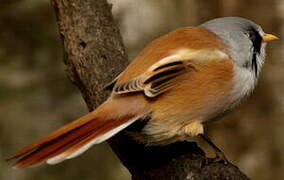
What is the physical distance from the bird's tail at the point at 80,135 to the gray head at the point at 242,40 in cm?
62

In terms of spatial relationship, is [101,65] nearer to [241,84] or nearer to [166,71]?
[166,71]

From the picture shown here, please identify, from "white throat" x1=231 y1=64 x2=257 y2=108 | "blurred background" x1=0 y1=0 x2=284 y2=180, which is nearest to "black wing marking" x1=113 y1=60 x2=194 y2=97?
"white throat" x1=231 y1=64 x2=257 y2=108

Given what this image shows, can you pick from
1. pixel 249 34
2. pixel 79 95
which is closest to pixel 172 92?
pixel 249 34

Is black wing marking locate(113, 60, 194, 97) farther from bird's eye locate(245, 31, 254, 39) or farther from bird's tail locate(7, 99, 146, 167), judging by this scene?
bird's eye locate(245, 31, 254, 39)

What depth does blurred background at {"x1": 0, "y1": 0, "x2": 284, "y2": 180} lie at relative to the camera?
6.11 metres

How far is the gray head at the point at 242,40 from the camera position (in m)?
3.78

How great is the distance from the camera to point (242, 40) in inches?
153

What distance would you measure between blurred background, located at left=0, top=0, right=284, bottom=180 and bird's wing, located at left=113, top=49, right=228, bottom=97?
2546mm

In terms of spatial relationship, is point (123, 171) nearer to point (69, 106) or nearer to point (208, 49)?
point (69, 106)

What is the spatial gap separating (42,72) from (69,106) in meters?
0.38

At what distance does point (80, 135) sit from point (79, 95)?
9.67 feet

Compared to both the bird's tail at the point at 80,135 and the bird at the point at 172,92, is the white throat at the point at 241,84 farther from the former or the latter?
the bird's tail at the point at 80,135

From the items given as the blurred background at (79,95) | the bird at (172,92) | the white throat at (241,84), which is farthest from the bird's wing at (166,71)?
the blurred background at (79,95)

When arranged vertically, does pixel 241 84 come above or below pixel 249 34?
below
